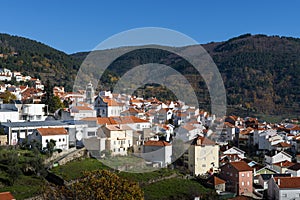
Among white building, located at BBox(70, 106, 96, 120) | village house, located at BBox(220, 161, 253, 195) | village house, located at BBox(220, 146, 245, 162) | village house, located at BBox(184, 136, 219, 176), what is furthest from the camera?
white building, located at BBox(70, 106, 96, 120)

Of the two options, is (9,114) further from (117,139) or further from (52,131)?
(117,139)

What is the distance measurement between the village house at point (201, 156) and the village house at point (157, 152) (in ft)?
4.80

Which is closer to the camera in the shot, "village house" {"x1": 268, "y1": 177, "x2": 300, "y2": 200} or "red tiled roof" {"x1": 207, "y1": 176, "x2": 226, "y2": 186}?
"village house" {"x1": 268, "y1": 177, "x2": 300, "y2": 200}

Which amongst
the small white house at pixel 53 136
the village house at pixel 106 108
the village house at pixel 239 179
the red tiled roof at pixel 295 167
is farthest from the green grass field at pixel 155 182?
the village house at pixel 106 108

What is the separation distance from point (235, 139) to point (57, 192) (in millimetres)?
26477

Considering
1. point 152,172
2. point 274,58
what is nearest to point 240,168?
point 152,172

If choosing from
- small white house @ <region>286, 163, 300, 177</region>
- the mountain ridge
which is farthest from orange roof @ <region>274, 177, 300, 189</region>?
the mountain ridge

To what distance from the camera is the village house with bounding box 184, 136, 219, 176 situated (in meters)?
25.3

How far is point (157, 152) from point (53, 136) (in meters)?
5.91

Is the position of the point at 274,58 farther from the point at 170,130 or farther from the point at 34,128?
the point at 34,128

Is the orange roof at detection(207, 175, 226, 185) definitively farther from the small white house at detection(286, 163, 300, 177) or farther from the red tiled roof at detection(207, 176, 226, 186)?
the small white house at detection(286, 163, 300, 177)

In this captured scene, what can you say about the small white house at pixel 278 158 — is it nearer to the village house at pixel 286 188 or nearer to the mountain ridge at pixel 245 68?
the village house at pixel 286 188

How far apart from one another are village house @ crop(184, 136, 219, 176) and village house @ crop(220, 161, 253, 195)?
2.01 m

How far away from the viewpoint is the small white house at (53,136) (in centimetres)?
2317
